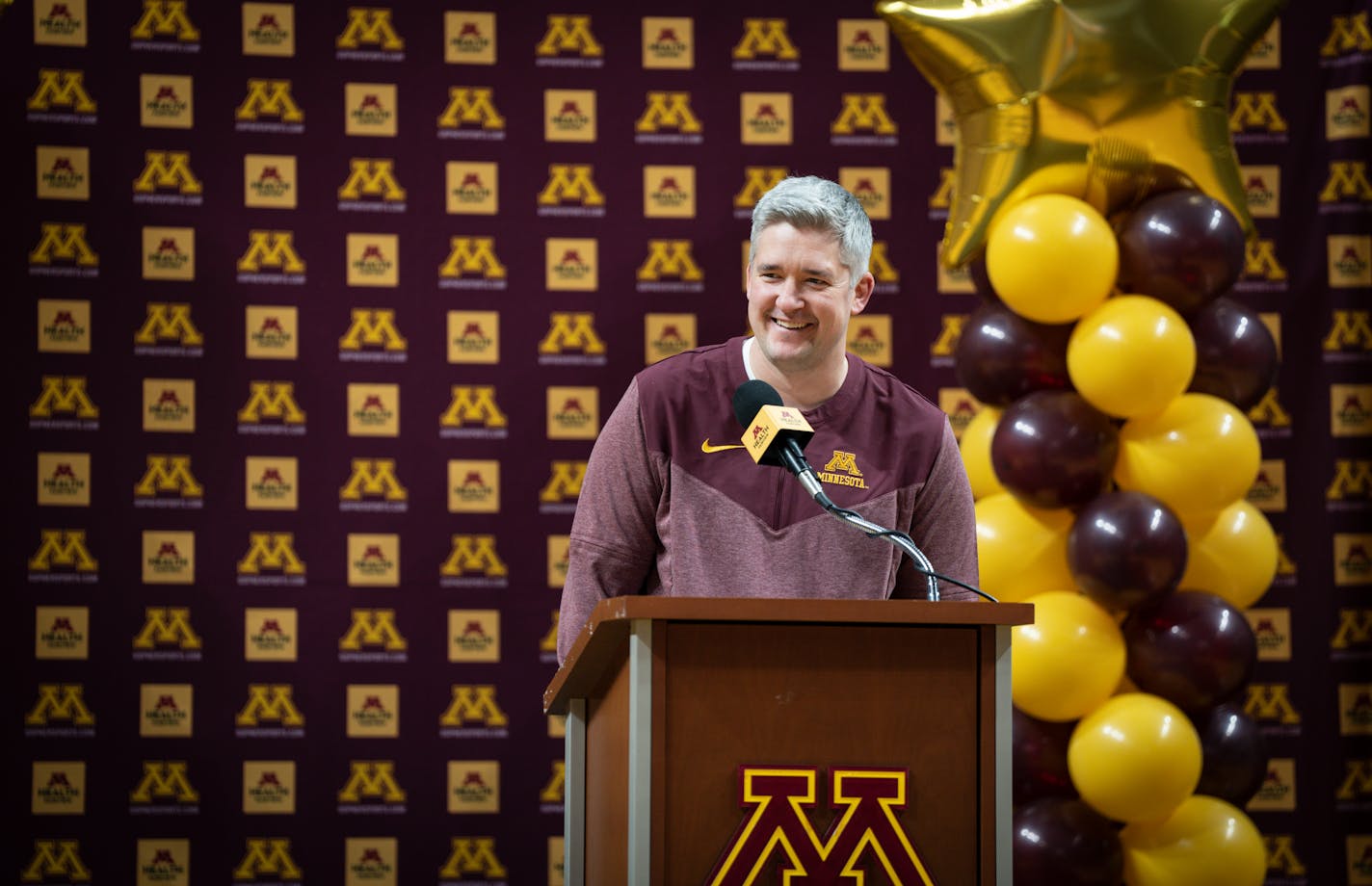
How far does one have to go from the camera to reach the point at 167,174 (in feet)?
13.3

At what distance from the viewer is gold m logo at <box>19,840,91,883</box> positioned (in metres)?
3.84

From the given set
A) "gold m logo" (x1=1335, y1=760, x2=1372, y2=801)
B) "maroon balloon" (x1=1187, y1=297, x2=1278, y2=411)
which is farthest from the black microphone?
"gold m logo" (x1=1335, y1=760, x2=1372, y2=801)

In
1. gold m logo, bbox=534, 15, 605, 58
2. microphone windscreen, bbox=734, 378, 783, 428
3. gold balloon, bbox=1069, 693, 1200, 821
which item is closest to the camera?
microphone windscreen, bbox=734, 378, 783, 428

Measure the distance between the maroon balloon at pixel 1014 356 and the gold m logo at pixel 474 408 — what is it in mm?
1397

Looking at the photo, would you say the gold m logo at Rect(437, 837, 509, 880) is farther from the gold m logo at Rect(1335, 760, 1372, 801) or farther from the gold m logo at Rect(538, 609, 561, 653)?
the gold m logo at Rect(1335, 760, 1372, 801)

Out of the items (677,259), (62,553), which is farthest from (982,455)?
(62,553)

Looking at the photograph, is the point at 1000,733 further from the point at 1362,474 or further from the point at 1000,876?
the point at 1362,474

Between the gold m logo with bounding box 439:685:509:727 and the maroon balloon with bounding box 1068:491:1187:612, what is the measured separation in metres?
1.68

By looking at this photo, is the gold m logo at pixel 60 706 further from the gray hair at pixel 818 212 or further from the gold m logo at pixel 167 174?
the gray hair at pixel 818 212

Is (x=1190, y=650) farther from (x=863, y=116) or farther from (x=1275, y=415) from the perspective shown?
(x=863, y=116)

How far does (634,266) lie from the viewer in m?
4.12

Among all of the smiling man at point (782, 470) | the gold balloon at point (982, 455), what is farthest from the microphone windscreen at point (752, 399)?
the gold balloon at point (982, 455)

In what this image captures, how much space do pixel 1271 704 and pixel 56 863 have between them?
3347 mm

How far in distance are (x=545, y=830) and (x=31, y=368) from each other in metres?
1.89
